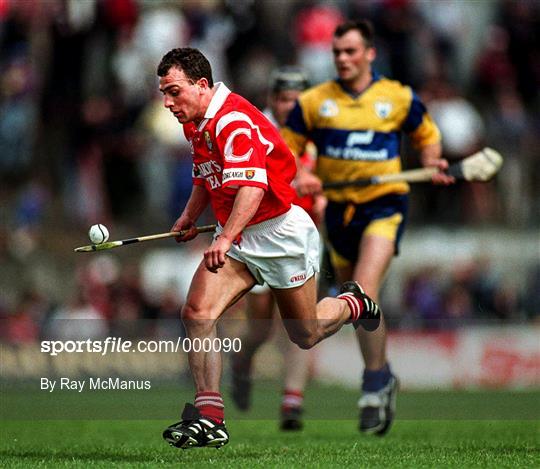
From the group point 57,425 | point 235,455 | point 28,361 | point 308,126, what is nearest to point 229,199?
point 235,455

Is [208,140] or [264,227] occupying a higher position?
[208,140]

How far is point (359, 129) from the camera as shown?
10.9 metres

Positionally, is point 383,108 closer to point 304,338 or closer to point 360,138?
point 360,138

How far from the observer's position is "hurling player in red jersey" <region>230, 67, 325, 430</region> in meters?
11.6

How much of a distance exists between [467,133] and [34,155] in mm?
5776

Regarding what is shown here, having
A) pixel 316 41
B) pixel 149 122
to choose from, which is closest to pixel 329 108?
pixel 149 122

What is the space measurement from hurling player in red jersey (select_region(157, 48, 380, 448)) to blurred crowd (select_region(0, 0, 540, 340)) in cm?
975

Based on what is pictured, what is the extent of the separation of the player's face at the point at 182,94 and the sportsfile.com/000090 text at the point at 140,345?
4.19 feet

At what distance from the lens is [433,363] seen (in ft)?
58.5

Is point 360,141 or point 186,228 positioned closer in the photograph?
point 186,228

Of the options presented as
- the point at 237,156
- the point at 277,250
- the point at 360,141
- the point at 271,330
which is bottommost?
the point at 271,330

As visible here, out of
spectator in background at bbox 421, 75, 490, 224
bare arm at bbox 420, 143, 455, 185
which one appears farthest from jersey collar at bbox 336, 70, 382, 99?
spectator in background at bbox 421, 75, 490, 224

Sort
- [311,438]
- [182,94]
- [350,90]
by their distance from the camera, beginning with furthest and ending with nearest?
1. [350,90]
2. [311,438]
3. [182,94]

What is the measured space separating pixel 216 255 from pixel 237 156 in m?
0.60
